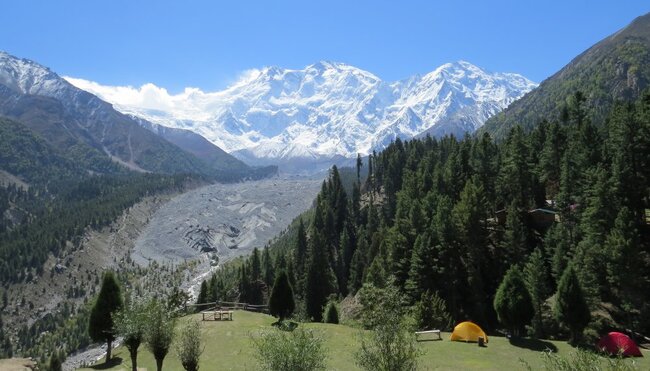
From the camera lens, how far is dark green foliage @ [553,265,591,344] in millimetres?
53812

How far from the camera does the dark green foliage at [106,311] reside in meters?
51.4

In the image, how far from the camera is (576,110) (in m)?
112

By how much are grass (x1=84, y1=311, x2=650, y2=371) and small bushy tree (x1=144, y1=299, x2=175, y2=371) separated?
19.4ft

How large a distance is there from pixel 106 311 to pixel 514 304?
4423 cm

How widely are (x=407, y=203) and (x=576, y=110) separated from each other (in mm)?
42714

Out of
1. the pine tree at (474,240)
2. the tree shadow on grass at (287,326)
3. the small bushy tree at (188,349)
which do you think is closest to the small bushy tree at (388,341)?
the tree shadow on grass at (287,326)

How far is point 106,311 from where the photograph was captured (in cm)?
5206

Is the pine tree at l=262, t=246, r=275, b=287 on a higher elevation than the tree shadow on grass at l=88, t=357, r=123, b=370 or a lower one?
higher

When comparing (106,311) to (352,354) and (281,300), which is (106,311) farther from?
(352,354)

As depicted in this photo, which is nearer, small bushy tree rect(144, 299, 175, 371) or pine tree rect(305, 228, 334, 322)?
small bushy tree rect(144, 299, 175, 371)

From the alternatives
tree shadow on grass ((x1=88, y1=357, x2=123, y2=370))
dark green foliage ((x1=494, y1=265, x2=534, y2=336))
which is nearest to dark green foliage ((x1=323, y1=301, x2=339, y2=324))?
dark green foliage ((x1=494, y1=265, x2=534, y2=336))

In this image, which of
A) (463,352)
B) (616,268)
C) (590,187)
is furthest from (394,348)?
(590,187)

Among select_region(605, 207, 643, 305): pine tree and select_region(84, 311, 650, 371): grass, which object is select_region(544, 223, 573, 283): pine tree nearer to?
select_region(605, 207, 643, 305): pine tree

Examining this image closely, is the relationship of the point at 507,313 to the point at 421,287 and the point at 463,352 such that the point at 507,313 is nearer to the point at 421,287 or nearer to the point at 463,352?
the point at 463,352
